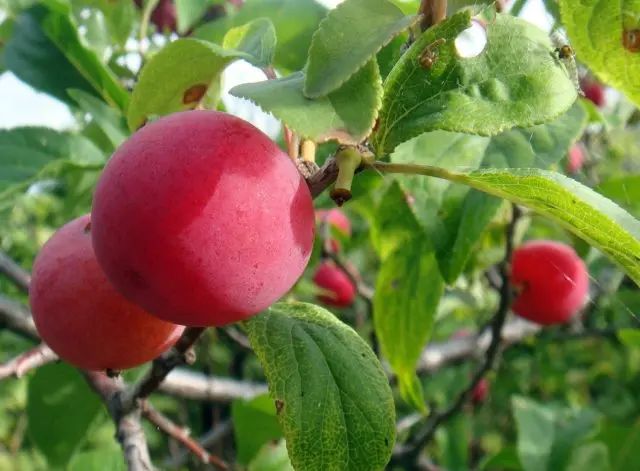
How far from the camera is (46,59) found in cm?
137

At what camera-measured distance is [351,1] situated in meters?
0.61

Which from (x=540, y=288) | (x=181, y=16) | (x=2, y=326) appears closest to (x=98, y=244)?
(x=2, y=326)

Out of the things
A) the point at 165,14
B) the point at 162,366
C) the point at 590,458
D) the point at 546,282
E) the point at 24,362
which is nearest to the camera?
the point at 162,366

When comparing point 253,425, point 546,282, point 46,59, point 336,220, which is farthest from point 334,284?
point 46,59

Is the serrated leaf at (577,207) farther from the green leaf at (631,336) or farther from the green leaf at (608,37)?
the green leaf at (631,336)

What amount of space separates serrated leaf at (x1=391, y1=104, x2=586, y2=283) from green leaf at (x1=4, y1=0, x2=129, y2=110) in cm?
62

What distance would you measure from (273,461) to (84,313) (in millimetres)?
746

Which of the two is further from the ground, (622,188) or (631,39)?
(631,39)

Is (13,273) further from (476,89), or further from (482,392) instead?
(482,392)

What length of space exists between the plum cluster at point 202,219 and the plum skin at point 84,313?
0.40 feet

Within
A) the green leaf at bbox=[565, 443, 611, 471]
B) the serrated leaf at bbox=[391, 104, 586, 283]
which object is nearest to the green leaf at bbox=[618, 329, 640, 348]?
the green leaf at bbox=[565, 443, 611, 471]

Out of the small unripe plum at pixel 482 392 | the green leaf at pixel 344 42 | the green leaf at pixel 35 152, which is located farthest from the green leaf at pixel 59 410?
the small unripe plum at pixel 482 392

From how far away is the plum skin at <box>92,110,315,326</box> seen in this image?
56 cm

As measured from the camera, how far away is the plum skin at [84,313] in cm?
73
